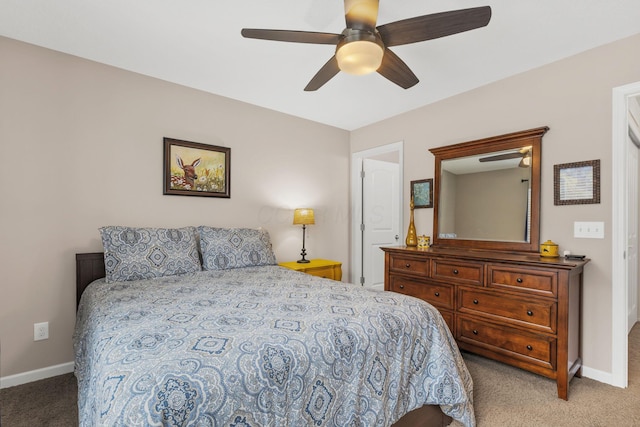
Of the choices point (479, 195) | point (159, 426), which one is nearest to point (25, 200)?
point (159, 426)

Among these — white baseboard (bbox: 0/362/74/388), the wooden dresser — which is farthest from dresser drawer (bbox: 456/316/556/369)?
white baseboard (bbox: 0/362/74/388)

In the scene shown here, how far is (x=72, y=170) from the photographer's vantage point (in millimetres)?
2477

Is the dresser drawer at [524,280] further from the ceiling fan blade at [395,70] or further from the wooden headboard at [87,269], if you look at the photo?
the wooden headboard at [87,269]

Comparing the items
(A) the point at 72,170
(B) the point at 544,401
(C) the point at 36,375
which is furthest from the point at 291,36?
(C) the point at 36,375

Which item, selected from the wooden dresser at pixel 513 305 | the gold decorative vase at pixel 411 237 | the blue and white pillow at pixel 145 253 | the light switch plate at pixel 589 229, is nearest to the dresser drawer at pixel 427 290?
the wooden dresser at pixel 513 305

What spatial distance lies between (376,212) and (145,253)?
10.1ft

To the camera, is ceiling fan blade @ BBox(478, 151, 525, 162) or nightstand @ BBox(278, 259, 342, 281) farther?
nightstand @ BBox(278, 259, 342, 281)

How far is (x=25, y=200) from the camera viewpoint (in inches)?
90.1

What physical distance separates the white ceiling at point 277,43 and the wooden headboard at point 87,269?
162 centimetres

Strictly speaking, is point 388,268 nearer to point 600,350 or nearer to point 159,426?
point 600,350

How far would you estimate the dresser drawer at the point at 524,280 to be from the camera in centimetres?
213

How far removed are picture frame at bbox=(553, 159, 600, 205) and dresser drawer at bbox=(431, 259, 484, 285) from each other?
85 cm

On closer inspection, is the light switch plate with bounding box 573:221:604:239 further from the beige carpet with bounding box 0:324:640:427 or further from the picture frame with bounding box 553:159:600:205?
the beige carpet with bounding box 0:324:640:427

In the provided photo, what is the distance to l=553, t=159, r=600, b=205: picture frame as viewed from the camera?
7.61 feet
